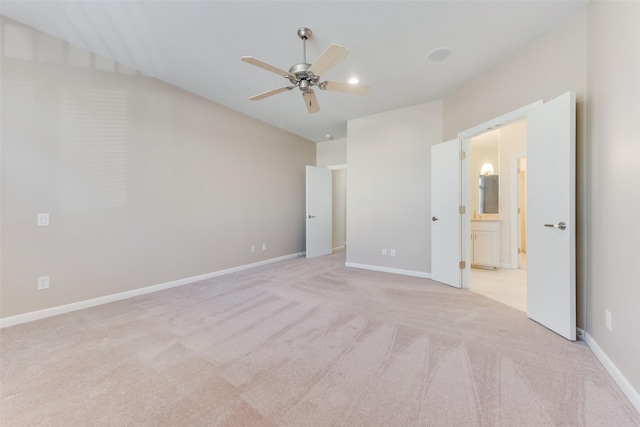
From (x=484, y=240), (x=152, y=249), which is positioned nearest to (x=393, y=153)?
(x=484, y=240)

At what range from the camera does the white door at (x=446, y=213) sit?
345 cm

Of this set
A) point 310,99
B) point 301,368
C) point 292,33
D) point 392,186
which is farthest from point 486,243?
point 292,33

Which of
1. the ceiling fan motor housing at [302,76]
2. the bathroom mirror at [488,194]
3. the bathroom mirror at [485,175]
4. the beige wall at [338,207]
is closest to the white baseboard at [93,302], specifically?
the ceiling fan motor housing at [302,76]

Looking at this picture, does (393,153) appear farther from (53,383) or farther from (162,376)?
(53,383)

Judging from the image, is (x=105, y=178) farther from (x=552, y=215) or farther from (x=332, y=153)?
(x=552, y=215)

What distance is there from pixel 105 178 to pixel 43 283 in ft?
3.95

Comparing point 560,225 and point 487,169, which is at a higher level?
point 487,169

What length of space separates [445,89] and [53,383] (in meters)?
4.85

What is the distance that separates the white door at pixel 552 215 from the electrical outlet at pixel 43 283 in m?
4.82

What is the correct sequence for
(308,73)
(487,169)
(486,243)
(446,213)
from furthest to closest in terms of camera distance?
(487,169), (486,243), (446,213), (308,73)

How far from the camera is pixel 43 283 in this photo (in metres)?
2.50

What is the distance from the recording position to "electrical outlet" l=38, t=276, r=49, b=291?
8.14ft

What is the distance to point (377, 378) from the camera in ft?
5.25

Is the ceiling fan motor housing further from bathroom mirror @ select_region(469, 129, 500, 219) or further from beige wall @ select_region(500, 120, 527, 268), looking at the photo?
beige wall @ select_region(500, 120, 527, 268)
